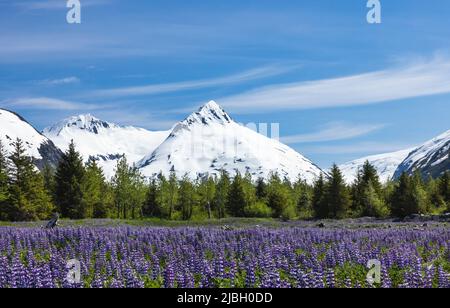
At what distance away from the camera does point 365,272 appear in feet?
50.0

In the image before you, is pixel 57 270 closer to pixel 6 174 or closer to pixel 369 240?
pixel 369 240

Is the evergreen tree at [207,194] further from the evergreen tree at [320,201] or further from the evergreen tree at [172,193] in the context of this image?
the evergreen tree at [320,201]

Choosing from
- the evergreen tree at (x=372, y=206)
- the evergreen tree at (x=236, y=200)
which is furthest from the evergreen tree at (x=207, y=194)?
the evergreen tree at (x=372, y=206)

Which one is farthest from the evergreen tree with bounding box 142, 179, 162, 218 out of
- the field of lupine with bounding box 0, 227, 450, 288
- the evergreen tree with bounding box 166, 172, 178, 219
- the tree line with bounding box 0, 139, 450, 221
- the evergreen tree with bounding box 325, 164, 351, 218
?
the field of lupine with bounding box 0, 227, 450, 288

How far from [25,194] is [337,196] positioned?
4100 cm

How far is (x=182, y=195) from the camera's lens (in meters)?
105

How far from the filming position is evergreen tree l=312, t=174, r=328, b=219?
75438 mm

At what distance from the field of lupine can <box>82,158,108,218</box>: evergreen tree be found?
50068mm

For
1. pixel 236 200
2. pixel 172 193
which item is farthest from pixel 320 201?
pixel 172 193

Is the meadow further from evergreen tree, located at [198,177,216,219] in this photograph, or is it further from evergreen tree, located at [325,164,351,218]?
evergreen tree, located at [198,177,216,219]

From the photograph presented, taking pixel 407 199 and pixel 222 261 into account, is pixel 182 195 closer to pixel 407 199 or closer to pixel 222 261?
pixel 407 199

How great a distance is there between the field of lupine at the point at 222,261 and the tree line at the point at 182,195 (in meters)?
47.7
